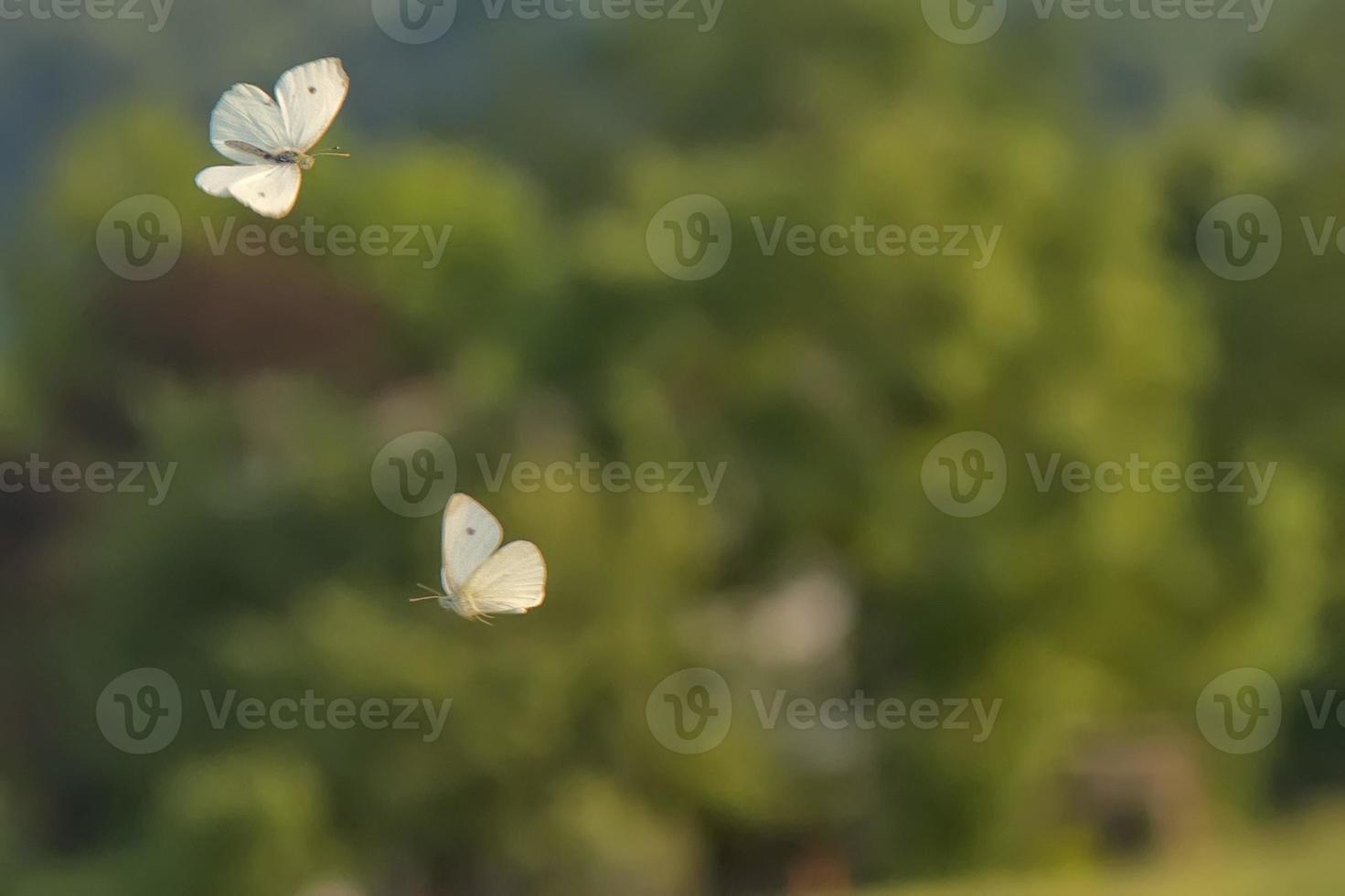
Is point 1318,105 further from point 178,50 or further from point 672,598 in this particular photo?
point 178,50

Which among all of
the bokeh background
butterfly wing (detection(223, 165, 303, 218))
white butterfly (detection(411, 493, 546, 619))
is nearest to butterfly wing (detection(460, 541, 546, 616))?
white butterfly (detection(411, 493, 546, 619))

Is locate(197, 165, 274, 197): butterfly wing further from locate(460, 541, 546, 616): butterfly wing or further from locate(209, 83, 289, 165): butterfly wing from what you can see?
locate(460, 541, 546, 616): butterfly wing

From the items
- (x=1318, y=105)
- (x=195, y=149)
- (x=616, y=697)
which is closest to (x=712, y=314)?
(x=616, y=697)

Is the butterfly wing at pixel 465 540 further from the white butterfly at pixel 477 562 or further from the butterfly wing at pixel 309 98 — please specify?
the butterfly wing at pixel 309 98

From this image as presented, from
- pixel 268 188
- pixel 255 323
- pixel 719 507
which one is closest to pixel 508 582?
pixel 268 188

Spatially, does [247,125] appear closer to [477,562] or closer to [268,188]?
[268,188]

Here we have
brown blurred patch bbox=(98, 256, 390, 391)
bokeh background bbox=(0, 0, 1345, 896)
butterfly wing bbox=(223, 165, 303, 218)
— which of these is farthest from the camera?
brown blurred patch bbox=(98, 256, 390, 391)

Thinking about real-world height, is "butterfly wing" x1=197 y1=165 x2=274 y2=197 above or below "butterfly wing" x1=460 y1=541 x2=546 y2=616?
above
